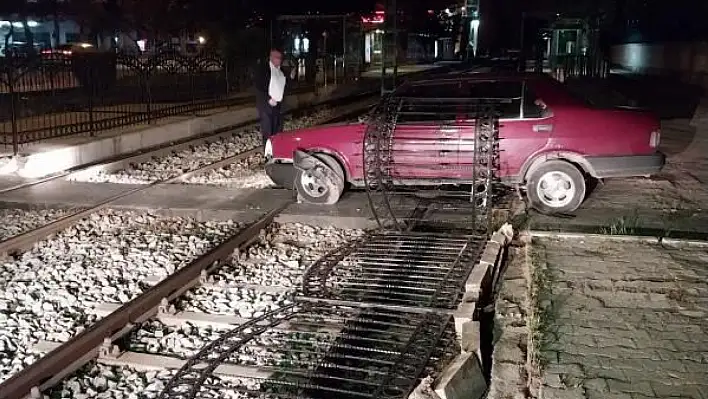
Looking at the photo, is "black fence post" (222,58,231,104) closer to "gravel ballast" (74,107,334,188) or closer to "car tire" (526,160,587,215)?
"gravel ballast" (74,107,334,188)

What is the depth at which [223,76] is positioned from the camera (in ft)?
77.5

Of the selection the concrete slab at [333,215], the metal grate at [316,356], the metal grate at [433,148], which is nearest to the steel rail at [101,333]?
the metal grate at [316,356]

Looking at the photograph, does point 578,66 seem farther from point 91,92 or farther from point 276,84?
point 276,84

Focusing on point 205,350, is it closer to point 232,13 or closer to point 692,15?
point 232,13

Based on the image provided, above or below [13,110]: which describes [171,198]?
below

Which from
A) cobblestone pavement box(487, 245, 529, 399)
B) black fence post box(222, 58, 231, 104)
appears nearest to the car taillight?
cobblestone pavement box(487, 245, 529, 399)

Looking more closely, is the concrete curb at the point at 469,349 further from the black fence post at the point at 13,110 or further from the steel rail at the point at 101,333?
the black fence post at the point at 13,110

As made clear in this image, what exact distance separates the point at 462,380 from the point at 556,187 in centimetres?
487

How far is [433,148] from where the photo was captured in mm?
8906

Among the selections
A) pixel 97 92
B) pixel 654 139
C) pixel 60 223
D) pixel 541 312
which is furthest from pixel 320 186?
pixel 97 92

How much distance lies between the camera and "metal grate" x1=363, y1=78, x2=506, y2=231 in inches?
332

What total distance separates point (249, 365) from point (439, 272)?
7.85 feet

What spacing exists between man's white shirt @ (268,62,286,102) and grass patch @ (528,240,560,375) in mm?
6590

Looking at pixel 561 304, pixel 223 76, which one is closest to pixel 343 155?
pixel 561 304
